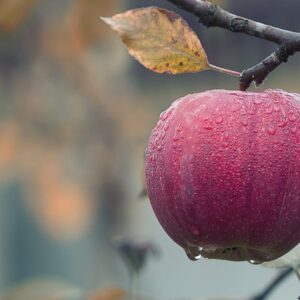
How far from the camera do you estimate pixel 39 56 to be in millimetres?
3166

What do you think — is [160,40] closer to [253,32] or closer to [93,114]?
[253,32]

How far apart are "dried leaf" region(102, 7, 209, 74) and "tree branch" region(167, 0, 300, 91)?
2 centimetres

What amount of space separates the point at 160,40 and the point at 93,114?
2.48 m

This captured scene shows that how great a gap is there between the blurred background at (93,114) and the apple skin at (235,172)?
626mm

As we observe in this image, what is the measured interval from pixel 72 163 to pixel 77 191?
10.1 inches

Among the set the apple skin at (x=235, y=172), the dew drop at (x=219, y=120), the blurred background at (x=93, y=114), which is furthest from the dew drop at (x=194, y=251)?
the blurred background at (x=93, y=114)

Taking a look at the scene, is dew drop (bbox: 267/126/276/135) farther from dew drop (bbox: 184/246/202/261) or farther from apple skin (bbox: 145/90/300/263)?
dew drop (bbox: 184/246/202/261)

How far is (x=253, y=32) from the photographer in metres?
0.94

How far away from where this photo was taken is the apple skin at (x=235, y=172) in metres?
0.90

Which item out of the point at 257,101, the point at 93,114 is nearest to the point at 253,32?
the point at 257,101

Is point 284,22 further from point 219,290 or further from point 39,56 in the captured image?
point 219,290

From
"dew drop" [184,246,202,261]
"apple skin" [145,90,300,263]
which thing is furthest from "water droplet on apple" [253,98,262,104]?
"dew drop" [184,246,202,261]

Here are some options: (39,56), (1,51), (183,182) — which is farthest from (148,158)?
(1,51)

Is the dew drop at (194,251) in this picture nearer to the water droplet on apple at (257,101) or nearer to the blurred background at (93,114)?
the water droplet on apple at (257,101)
